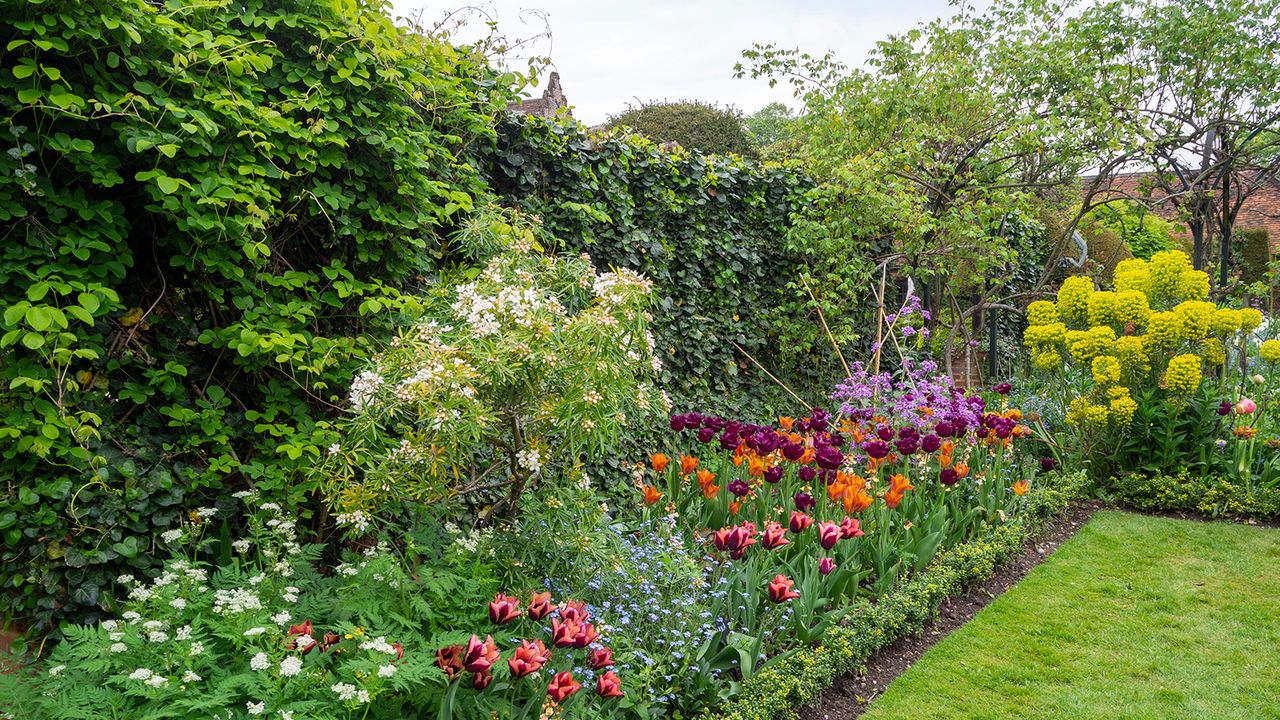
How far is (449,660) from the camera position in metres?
2.00

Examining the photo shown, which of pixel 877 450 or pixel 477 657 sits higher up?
pixel 877 450

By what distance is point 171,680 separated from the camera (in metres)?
1.87

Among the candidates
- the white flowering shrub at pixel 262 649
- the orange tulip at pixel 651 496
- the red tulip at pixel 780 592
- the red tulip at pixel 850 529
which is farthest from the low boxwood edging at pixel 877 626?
the white flowering shrub at pixel 262 649

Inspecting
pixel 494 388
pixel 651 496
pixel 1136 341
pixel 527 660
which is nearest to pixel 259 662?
pixel 527 660

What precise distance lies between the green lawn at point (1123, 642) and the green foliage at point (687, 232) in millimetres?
2403

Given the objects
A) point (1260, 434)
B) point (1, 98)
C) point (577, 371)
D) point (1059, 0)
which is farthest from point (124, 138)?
point (1059, 0)

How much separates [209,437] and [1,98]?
1.28m

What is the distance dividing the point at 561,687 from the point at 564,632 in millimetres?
162

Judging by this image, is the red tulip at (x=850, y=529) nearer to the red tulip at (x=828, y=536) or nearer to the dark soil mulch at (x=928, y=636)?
the red tulip at (x=828, y=536)

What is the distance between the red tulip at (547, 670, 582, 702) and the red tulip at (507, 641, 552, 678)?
0.22 feet

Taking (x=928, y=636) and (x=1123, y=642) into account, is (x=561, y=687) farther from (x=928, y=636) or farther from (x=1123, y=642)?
(x=1123, y=642)

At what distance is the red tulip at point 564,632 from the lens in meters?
2.17

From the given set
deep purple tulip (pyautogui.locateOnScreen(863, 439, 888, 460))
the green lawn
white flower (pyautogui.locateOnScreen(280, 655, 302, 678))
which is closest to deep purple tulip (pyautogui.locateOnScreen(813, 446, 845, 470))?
deep purple tulip (pyautogui.locateOnScreen(863, 439, 888, 460))

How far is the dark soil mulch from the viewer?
10.3 feet
